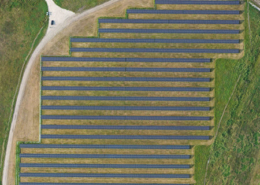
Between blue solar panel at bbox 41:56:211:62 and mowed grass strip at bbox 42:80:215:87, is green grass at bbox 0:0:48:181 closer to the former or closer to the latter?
blue solar panel at bbox 41:56:211:62

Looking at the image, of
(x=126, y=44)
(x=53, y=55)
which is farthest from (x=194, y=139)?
(x=53, y=55)

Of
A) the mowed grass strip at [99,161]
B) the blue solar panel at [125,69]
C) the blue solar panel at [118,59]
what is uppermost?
the blue solar panel at [118,59]

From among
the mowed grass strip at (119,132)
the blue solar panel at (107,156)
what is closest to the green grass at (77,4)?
the mowed grass strip at (119,132)

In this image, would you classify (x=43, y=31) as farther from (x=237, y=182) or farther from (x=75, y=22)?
(x=237, y=182)

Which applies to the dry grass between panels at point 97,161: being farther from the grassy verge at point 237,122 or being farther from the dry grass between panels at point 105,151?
the grassy verge at point 237,122

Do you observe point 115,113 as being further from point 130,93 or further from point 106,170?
point 106,170

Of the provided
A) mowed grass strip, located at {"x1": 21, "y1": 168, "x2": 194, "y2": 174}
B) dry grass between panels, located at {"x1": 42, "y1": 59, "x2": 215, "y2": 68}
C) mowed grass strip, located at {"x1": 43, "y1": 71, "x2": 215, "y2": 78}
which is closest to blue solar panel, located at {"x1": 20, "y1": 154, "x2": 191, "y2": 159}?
mowed grass strip, located at {"x1": 21, "y1": 168, "x2": 194, "y2": 174}

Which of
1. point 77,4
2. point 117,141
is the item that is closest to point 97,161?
point 117,141
